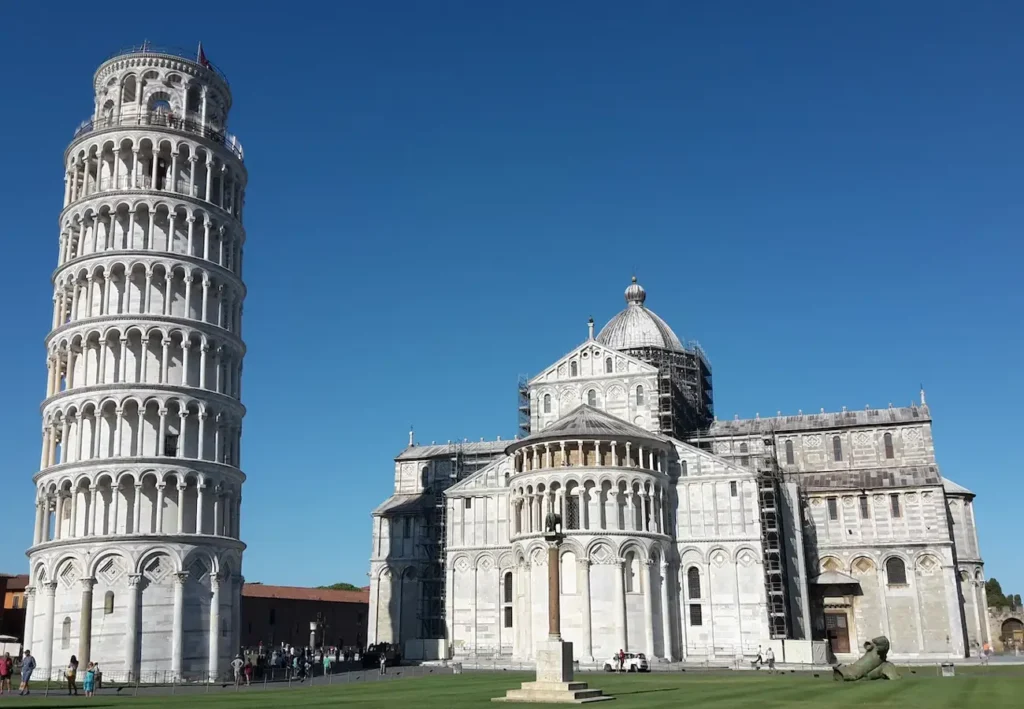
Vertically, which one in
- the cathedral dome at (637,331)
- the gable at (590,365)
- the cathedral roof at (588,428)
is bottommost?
the cathedral roof at (588,428)

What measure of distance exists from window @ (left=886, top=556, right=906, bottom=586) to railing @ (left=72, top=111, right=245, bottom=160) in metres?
51.9

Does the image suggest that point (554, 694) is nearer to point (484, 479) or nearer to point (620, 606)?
point (620, 606)

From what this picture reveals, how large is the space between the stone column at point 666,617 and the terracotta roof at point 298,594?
1712 inches

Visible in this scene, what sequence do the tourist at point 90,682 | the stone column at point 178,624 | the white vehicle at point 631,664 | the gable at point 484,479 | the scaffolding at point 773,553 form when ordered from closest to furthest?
1. the tourist at point 90,682
2. the stone column at point 178,624
3. the white vehicle at point 631,664
4. the scaffolding at point 773,553
5. the gable at point 484,479

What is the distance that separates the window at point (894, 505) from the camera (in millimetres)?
69875

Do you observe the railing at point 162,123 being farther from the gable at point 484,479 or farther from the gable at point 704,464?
the gable at point 704,464

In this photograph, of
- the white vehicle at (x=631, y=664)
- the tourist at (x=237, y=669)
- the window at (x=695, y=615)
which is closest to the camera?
the tourist at (x=237, y=669)

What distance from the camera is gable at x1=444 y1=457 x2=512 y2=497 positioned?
227 ft

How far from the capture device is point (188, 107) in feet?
189

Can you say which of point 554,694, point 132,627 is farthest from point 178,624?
point 554,694

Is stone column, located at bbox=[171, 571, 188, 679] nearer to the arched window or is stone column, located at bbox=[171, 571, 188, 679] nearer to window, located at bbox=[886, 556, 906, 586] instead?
the arched window

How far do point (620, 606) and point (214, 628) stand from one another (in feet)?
76.4

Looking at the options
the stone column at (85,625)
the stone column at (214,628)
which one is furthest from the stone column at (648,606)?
the stone column at (85,625)

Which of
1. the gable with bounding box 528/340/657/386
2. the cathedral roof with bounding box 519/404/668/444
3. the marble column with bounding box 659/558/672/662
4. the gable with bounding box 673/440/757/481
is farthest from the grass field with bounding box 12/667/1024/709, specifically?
the gable with bounding box 528/340/657/386
